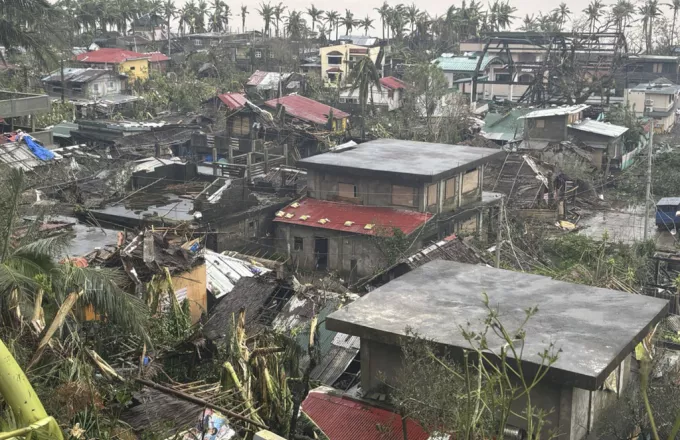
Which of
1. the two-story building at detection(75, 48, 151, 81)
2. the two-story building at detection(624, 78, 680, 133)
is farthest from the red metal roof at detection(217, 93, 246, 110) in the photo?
the two-story building at detection(624, 78, 680, 133)

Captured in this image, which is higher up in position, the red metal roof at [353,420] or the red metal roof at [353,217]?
the red metal roof at [353,420]

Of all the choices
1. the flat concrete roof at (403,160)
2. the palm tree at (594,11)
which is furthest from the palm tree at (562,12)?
the flat concrete roof at (403,160)

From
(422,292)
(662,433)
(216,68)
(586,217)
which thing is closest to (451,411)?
(662,433)

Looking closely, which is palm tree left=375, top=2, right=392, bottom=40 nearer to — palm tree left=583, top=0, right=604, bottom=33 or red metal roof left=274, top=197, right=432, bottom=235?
palm tree left=583, top=0, right=604, bottom=33

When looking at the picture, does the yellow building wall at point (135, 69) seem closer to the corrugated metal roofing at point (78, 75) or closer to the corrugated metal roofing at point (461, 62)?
the corrugated metal roofing at point (78, 75)

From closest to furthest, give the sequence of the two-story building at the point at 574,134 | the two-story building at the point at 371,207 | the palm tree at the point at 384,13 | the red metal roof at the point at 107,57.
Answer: the two-story building at the point at 371,207
the two-story building at the point at 574,134
the red metal roof at the point at 107,57
the palm tree at the point at 384,13
